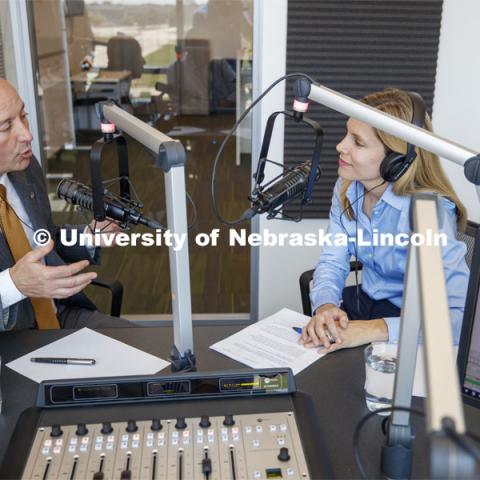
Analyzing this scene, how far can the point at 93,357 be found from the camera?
1.55m

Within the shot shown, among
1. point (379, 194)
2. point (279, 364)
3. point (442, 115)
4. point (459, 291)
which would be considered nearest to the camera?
point (279, 364)

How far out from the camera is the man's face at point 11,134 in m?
2.04

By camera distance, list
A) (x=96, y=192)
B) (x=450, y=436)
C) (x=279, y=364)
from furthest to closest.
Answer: (x=279, y=364)
(x=96, y=192)
(x=450, y=436)

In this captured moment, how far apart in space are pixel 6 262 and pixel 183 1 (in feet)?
6.32

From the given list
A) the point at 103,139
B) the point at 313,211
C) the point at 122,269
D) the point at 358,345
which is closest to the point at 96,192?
the point at 103,139

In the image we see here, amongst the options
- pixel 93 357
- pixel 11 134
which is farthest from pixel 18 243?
pixel 93 357

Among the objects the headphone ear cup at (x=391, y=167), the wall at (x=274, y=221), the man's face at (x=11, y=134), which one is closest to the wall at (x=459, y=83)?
the wall at (x=274, y=221)

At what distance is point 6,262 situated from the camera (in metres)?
2.02

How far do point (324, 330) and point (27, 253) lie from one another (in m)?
0.94

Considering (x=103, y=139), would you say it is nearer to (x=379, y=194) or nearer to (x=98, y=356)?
(x=98, y=356)

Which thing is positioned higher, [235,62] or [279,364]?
[235,62]

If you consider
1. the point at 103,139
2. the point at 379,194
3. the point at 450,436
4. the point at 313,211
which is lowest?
the point at 313,211

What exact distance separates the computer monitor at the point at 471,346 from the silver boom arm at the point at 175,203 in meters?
0.55
